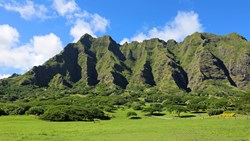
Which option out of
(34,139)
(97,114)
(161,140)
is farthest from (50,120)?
(161,140)

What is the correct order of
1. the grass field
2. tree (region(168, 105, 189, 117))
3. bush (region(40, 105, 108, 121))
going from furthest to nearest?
tree (region(168, 105, 189, 117))
bush (region(40, 105, 108, 121))
the grass field

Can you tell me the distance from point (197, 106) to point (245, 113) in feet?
116

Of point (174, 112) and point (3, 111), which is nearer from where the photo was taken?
point (3, 111)

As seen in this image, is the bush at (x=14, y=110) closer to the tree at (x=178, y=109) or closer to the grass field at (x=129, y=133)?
the grass field at (x=129, y=133)

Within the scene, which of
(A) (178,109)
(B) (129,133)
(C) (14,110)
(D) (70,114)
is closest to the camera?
(B) (129,133)

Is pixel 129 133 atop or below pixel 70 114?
below

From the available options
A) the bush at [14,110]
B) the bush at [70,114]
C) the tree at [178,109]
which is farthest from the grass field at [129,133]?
the bush at [14,110]

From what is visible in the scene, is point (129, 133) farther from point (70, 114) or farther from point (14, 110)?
point (14, 110)

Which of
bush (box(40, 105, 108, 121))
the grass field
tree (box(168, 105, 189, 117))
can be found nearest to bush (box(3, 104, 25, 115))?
bush (box(40, 105, 108, 121))

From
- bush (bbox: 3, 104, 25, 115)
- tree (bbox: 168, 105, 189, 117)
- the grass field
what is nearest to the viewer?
the grass field

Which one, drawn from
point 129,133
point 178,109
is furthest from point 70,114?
point 129,133

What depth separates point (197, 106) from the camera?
159500 mm

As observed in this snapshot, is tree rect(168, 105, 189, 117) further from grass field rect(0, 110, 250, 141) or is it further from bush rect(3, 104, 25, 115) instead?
bush rect(3, 104, 25, 115)

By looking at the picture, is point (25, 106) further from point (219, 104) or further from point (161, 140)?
point (161, 140)
